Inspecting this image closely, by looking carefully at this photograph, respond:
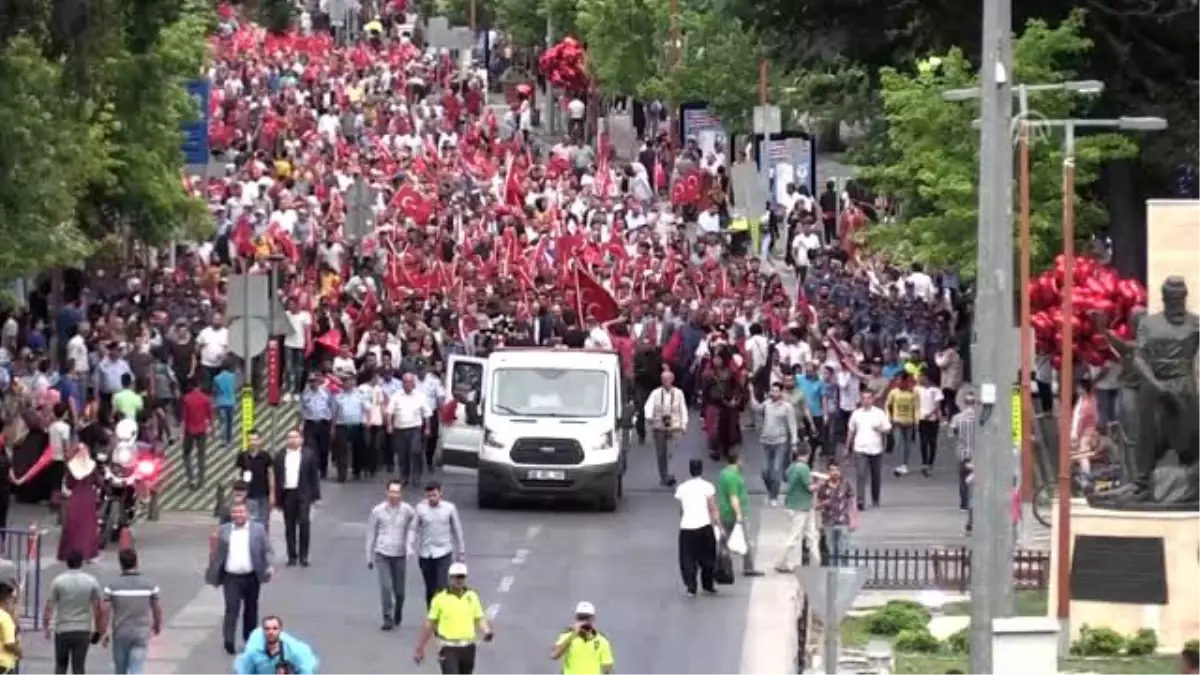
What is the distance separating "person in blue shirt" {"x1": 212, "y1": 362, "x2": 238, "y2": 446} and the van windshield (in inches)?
172

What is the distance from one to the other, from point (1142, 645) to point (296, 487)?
369 inches

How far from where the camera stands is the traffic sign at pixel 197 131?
195 ft

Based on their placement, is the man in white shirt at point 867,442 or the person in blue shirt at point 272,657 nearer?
the person in blue shirt at point 272,657

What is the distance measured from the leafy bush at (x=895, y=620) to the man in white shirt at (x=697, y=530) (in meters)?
2.12

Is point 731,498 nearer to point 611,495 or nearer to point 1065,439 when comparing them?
point 1065,439

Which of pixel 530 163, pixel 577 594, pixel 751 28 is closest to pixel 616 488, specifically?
pixel 577 594

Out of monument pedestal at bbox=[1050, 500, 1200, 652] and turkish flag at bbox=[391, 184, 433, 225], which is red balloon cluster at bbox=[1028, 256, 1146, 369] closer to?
monument pedestal at bbox=[1050, 500, 1200, 652]

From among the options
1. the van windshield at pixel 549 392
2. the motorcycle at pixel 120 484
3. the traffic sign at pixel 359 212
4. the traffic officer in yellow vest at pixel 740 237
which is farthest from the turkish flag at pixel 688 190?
the motorcycle at pixel 120 484

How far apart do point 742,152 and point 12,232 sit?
3234 cm

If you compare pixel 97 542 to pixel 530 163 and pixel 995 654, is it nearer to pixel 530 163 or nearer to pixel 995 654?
pixel 995 654

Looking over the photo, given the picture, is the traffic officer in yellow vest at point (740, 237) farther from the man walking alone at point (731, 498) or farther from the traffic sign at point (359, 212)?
the man walking alone at point (731, 498)

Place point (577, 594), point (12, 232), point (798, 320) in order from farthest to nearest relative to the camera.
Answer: point (798, 320) < point (12, 232) < point (577, 594)

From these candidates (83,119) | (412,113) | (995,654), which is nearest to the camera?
(995,654)

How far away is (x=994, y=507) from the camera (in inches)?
1179
